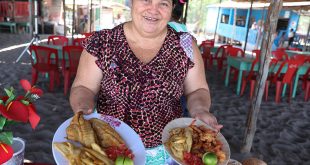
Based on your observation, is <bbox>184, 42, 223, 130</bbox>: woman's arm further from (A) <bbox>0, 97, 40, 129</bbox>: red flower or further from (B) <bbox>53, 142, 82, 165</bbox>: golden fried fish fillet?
(A) <bbox>0, 97, 40, 129</bbox>: red flower

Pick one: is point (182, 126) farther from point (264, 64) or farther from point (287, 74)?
point (287, 74)

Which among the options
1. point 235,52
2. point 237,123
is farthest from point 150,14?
point 235,52

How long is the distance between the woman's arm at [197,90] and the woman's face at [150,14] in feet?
0.86

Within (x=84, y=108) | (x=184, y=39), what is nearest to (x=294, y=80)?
(x=184, y=39)

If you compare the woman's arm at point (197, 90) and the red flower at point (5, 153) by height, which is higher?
the woman's arm at point (197, 90)

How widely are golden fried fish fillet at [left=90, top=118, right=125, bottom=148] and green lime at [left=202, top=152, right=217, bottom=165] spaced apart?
1.09 feet

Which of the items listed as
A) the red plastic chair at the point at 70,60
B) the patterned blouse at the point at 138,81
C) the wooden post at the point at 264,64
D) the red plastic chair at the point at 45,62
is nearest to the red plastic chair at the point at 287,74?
the wooden post at the point at 264,64

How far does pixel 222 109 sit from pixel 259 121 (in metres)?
0.75

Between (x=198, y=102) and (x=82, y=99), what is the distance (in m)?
0.60

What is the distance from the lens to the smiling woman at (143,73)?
141cm

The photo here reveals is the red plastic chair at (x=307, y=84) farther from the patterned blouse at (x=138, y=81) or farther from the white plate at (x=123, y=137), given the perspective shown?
the white plate at (x=123, y=137)

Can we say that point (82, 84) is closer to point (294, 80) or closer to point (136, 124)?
point (136, 124)

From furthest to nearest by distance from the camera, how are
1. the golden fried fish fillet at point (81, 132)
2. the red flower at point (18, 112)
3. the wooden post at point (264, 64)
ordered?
the wooden post at point (264, 64) < the golden fried fish fillet at point (81, 132) < the red flower at point (18, 112)

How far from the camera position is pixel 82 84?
146 centimetres
